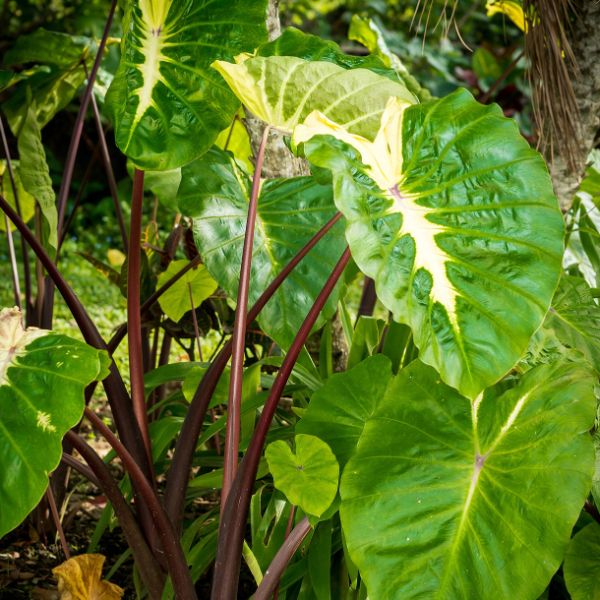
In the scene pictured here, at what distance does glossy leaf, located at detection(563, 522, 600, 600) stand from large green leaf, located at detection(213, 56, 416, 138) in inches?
27.7

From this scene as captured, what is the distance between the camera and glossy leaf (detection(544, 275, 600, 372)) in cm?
→ 142

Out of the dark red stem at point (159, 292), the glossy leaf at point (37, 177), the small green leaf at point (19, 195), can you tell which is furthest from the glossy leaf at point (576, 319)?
the small green leaf at point (19, 195)

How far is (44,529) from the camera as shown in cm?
175

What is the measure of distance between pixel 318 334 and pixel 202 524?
557mm

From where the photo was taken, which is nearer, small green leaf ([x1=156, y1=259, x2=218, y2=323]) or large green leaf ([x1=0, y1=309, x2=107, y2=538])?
large green leaf ([x1=0, y1=309, x2=107, y2=538])

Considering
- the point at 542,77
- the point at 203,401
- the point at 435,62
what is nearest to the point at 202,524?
the point at 203,401

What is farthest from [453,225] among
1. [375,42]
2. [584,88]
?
[375,42]

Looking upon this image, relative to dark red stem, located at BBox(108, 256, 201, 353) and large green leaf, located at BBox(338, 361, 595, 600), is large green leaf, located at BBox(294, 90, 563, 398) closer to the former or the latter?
large green leaf, located at BBox(338, 361, 595, 600)

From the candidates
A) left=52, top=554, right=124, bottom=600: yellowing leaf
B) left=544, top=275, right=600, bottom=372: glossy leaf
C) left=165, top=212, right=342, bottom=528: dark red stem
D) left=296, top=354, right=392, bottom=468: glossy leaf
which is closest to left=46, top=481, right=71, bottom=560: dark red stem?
left=52, top=554, right=124, bottom=600: yellowing leaf

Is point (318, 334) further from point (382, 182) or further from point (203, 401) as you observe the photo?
point (382, 182)

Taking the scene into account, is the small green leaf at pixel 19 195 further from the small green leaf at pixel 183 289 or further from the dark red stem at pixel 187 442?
the dark red stem at pixel 187 442

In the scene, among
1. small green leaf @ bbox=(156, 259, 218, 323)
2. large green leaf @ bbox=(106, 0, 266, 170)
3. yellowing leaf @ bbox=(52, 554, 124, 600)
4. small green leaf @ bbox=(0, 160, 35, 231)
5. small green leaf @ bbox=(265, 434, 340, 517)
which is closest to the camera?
small green leaf @ bbox=(265, 434, 340, 517)

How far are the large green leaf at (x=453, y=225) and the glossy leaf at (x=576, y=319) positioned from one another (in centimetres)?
43

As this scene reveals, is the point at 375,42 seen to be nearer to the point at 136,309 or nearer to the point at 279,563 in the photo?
the point at 136,309
